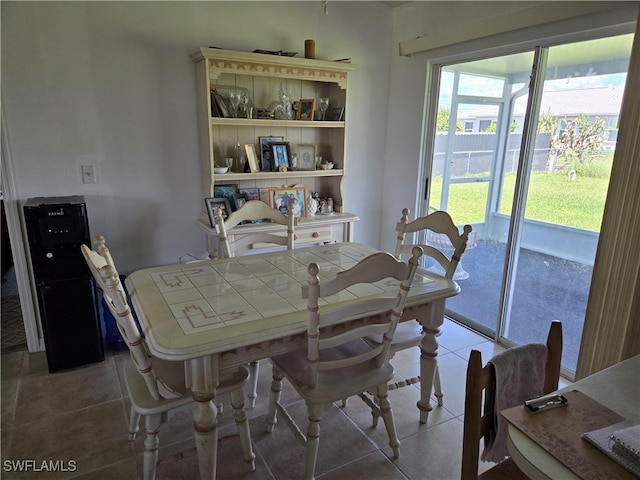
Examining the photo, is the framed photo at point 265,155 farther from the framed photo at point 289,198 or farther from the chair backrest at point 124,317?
the chair backrest at point 124,317

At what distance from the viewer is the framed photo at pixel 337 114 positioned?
322 centimetres

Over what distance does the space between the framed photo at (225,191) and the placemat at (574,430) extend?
7.83 feet

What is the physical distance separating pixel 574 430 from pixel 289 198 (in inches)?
100

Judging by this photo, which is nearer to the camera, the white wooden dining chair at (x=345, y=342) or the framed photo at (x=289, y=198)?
the white wooden dining chair at (x=345, y=342)

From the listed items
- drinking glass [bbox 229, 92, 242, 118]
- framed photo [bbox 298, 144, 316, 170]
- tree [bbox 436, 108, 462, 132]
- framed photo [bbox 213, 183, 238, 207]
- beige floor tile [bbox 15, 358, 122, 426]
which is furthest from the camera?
framed photo [bbox 298, 144, 316, 170]

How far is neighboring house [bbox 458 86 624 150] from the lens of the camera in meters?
2.23

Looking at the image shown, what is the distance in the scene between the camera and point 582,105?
7.77 ft

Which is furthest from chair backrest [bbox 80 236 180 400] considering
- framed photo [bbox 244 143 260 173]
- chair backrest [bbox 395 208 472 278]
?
framed photo [bbox 244 143 260 173]

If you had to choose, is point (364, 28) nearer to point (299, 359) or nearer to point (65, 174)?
point (65, 174)

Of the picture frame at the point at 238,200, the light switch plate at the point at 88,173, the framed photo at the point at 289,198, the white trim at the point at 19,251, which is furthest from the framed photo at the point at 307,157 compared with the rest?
the white trim at the point at 19,251

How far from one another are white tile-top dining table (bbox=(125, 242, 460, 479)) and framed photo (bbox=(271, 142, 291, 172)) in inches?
44.1

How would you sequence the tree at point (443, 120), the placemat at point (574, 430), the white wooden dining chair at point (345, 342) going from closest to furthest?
the placemat at point (574, 430)
the white wooden dining chair at point (345, 342)
the tree at point (443, 120)

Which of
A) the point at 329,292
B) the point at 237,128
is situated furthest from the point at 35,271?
the point at 329,292

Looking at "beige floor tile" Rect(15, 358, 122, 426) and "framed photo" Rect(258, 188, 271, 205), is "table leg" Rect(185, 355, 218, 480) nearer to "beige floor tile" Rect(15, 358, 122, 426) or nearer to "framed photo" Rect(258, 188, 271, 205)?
"beige floor tile" Rect(15, 358, 122, 426)
